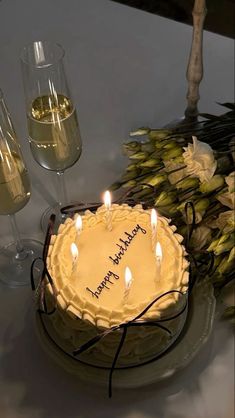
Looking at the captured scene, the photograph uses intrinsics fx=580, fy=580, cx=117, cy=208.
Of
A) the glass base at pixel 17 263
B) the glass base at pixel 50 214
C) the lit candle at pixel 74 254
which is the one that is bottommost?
the glass base at pixel 17 263

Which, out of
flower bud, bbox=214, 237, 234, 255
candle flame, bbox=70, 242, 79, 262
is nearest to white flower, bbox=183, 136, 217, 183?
flower bud, bbox=214, 237, 234, 255

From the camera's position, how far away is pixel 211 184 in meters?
0.87

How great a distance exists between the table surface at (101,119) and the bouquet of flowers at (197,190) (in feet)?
A: 0.43

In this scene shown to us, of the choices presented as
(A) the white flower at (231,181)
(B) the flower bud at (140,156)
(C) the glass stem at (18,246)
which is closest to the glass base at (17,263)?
(C) the glass stem at (18,246)

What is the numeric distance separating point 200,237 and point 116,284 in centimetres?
17

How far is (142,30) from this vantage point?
54.5 inches

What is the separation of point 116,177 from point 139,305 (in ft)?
1.31

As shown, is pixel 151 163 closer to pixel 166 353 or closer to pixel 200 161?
pixel 200 161

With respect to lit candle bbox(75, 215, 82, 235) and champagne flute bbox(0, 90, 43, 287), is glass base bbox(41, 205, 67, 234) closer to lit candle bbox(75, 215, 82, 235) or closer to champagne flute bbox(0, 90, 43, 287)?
champagne flute bbox(0, 90, 43, 287)

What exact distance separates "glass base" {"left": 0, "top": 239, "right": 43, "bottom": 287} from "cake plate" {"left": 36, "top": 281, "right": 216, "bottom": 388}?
129 millimetres

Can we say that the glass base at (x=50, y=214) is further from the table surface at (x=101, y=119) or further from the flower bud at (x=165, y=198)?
the flower bud at (x=165, y=198)

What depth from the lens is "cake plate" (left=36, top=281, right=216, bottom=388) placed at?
80cm

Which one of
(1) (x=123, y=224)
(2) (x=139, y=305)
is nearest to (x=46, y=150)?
(1) (x=123, y=224)

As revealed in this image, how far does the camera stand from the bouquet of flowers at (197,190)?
853mm
